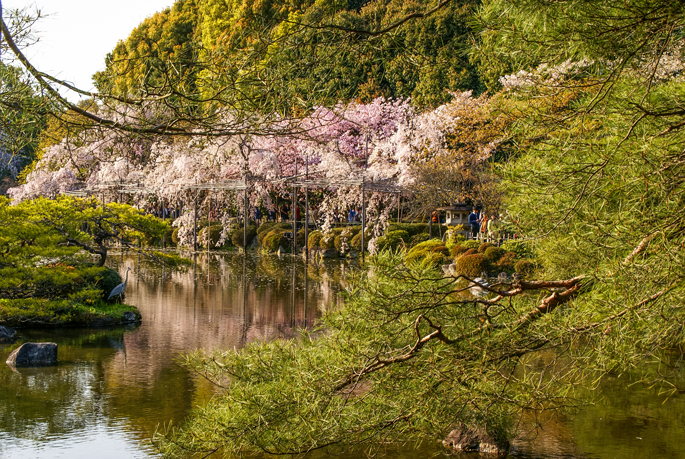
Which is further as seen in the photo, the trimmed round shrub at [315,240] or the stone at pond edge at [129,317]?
the trimmed round shrub at [315,240]

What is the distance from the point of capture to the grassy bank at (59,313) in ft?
30.9

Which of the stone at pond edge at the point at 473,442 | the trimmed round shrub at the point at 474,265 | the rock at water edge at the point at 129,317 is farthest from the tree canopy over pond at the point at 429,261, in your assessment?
the trimmed round shrub at the point at 474,265

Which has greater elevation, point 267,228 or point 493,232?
point 267,228

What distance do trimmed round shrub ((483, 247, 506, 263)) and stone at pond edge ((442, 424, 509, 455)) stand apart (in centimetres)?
1023

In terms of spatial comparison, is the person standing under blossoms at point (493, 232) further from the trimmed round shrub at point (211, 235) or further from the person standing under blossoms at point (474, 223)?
the trimmed round shrub at point (211, 235)

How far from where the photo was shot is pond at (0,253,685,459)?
549 centimetres

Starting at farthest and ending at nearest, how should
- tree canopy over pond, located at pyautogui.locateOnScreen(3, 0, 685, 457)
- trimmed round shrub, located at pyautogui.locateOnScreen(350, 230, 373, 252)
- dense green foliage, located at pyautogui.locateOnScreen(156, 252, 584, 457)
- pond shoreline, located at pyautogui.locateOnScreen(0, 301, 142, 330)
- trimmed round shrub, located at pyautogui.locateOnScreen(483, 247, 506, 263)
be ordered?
1. trimmed round shrub, located at pyautogui.locateOnScreen(350, 230, 373, 252)
2. trimmed round shrub, located at pyautogui.locateOnScreen(483, 247, 506, 263)
3. pond shoreline, located at pyautogui.locateOnScreen(0, 301, 142, 330)
4. dense green foliage, located at pyautogui.locateOnScreen(156, 252, 584, 457)
5. tree canopy over pond, located at pyautogui.locateOnScreen(3, 0, 685, 457)

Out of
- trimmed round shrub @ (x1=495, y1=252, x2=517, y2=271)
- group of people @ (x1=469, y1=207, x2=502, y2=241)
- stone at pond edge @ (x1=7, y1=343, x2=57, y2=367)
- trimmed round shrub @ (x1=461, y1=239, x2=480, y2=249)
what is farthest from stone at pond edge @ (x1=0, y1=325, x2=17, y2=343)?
group of people @ (x1=469, y1=207, x2=502, y2=241)

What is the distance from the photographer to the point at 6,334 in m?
9.09

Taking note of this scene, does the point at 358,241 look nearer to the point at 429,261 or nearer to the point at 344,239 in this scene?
the point at 344,239

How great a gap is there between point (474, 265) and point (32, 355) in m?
9.90

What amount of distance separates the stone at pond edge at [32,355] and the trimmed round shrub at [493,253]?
10.3m

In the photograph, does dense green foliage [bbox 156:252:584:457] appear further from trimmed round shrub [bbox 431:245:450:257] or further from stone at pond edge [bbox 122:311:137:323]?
trimmed round shrub [bbox 431:245:450:257]

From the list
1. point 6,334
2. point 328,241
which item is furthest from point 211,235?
point 6,334
